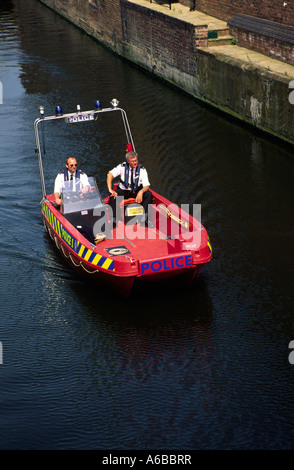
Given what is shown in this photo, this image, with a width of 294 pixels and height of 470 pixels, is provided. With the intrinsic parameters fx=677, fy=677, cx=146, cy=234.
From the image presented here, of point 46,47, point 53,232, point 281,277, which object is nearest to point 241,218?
point 281,277

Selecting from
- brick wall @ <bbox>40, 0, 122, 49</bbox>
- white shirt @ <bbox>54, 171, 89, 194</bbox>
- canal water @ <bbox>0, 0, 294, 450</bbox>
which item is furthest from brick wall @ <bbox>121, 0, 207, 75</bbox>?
white shirt @ <bbox>54, 171, 89, 194</bbox>

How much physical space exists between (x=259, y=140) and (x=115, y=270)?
28.4ft

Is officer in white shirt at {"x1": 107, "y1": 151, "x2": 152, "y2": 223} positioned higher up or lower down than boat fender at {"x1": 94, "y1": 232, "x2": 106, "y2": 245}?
higher up

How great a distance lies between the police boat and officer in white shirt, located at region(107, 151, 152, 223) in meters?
0.13

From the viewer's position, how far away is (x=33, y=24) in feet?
114

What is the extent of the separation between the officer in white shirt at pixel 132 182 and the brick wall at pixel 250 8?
8.55 metres

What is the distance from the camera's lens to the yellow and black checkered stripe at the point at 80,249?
9.52 meters

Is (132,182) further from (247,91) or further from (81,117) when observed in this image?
(247,91)

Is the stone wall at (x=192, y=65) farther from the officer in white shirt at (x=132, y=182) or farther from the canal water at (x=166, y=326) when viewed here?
the officer in white shirt at (x=132, y=182)

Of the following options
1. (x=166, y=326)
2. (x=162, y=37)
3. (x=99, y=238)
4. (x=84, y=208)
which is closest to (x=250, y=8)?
(x=162, y=37)

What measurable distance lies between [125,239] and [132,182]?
95 cm

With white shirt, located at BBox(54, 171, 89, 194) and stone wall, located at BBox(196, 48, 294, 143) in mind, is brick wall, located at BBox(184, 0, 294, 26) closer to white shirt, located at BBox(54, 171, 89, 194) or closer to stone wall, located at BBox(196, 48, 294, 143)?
stone wall, located at BBox(196, 48, 294, 143)

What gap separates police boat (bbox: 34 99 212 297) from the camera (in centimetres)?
941

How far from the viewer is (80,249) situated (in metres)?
10.0
